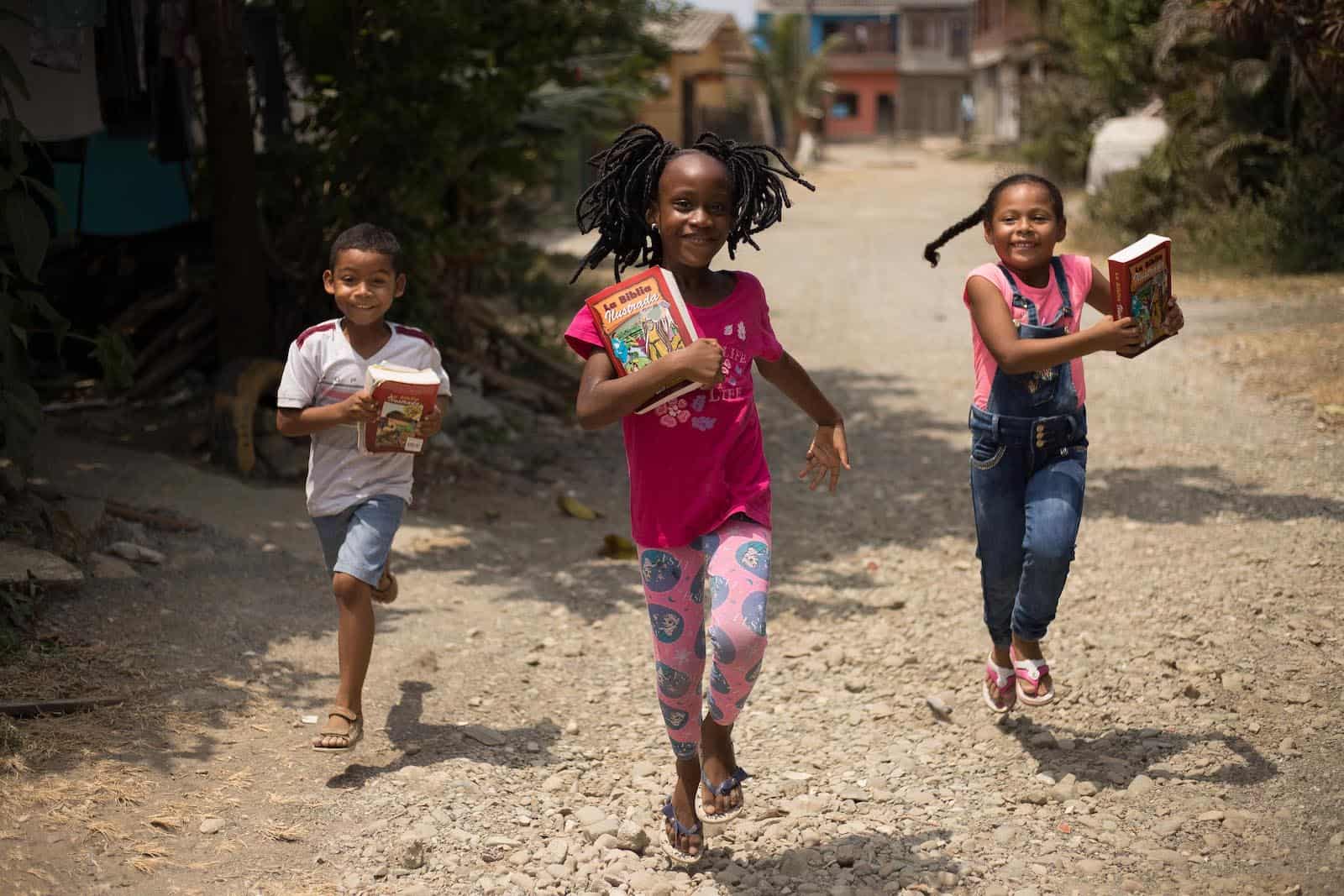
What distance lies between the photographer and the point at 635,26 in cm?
1697

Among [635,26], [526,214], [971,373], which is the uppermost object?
[635,26]

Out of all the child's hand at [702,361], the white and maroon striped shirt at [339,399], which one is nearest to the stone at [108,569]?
the white and maroon striped shirt at [339,399]

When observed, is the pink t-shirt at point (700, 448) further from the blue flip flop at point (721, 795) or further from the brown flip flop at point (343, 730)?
the brown flip flop at point (343, 730)

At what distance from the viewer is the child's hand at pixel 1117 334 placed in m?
3.81

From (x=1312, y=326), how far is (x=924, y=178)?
2522 centimetres

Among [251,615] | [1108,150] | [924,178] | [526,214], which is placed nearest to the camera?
[251,615]

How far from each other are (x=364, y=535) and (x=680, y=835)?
137 cm

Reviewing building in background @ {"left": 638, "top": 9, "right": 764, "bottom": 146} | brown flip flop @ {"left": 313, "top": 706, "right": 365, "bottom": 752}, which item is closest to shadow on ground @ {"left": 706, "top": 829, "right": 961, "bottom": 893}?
brown flip flop @ {"left": 313, "top": 706, "right": 365, "bottom": 752}

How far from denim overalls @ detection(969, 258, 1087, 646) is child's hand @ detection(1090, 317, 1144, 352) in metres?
0.26

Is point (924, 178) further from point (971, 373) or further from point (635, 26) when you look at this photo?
point (971, 373)

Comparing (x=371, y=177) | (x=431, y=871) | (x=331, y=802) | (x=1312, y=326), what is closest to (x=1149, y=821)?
(x=431, y=871)

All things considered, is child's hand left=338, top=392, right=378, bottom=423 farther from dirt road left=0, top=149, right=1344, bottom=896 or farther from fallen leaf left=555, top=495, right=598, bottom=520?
fallen leaf left=555, top=495, right=598, bottom=520

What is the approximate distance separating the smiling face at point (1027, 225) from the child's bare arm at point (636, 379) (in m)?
1.18

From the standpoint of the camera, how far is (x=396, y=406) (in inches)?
163
